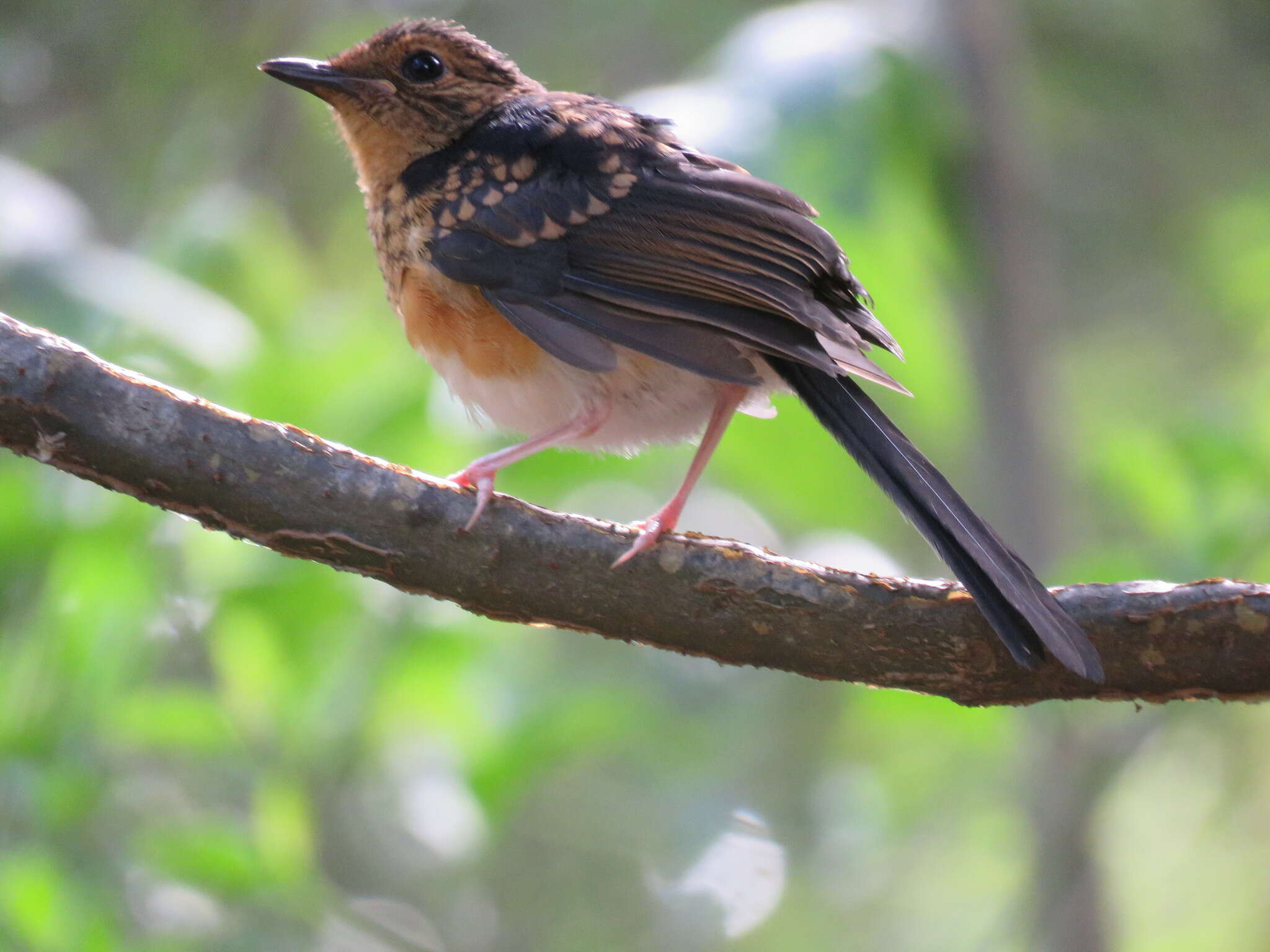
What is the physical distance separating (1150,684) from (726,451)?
2444 millimetres

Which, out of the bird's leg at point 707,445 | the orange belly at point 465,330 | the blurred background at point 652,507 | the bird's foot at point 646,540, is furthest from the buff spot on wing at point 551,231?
the blurred background at point 652,507

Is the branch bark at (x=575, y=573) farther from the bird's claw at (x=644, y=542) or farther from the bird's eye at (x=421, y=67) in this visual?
the bird's eye at (x=421, y=67)

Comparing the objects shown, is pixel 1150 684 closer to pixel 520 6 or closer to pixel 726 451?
pixel 726 451

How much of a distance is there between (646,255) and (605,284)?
107 mm

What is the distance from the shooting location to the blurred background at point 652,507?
12.1 feet

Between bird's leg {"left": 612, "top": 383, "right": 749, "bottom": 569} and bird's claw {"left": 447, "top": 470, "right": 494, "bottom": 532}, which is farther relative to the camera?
Result: bird's leg {"left": 612, "top": 383, "right": 749, "bottom": 569}

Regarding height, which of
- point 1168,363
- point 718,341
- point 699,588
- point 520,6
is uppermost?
point 520,6

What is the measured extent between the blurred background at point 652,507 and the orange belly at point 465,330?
0.84 metres

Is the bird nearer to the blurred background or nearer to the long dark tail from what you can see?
the long dark tail

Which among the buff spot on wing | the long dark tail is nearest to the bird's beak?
the buff spot on wing

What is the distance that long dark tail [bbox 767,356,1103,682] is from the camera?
2.29 metres

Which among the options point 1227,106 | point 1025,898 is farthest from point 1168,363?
point 1025,898

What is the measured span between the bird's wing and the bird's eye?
0.38m

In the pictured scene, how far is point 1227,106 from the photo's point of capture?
6.30 m
